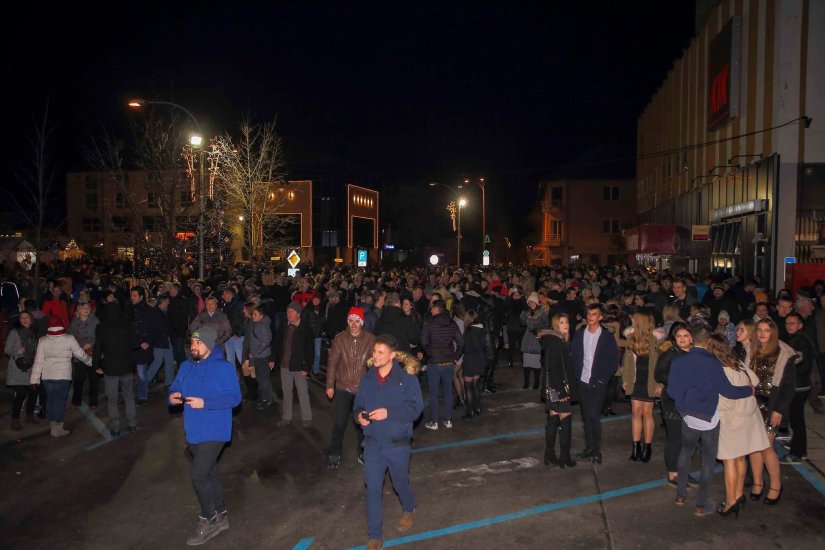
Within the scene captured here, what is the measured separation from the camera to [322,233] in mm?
67125

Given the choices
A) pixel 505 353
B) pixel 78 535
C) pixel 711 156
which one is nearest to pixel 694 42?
pixel 711 156

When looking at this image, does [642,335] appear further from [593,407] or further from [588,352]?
[593,407]

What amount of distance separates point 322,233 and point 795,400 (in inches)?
2430

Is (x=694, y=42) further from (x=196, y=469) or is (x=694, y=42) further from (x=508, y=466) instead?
(x=196, y=469)

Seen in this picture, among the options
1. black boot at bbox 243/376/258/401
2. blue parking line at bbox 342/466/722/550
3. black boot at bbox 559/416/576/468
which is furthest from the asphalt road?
black boot at bbox 243/376/258/401

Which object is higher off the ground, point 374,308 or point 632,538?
point 374,308

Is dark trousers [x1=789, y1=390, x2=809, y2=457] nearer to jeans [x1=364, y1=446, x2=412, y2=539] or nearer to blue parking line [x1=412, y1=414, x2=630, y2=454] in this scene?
blue parking line [x1=412, y1=414, x2=630, y2=454]

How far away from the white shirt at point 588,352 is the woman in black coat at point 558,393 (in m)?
0.17

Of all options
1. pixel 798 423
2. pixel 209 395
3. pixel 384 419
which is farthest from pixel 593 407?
pixel 209 395

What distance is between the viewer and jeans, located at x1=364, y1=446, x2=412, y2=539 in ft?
17.7

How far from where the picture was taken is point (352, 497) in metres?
6.71

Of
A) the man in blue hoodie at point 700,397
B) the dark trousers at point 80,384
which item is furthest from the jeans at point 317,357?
the man in blue hoodie at point 700,397

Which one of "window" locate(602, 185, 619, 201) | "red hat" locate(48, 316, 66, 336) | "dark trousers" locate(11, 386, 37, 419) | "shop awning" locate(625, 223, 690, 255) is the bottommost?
"dark trousers" locate(11, 386, 37, 419)

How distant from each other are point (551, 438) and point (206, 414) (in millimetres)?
3892
